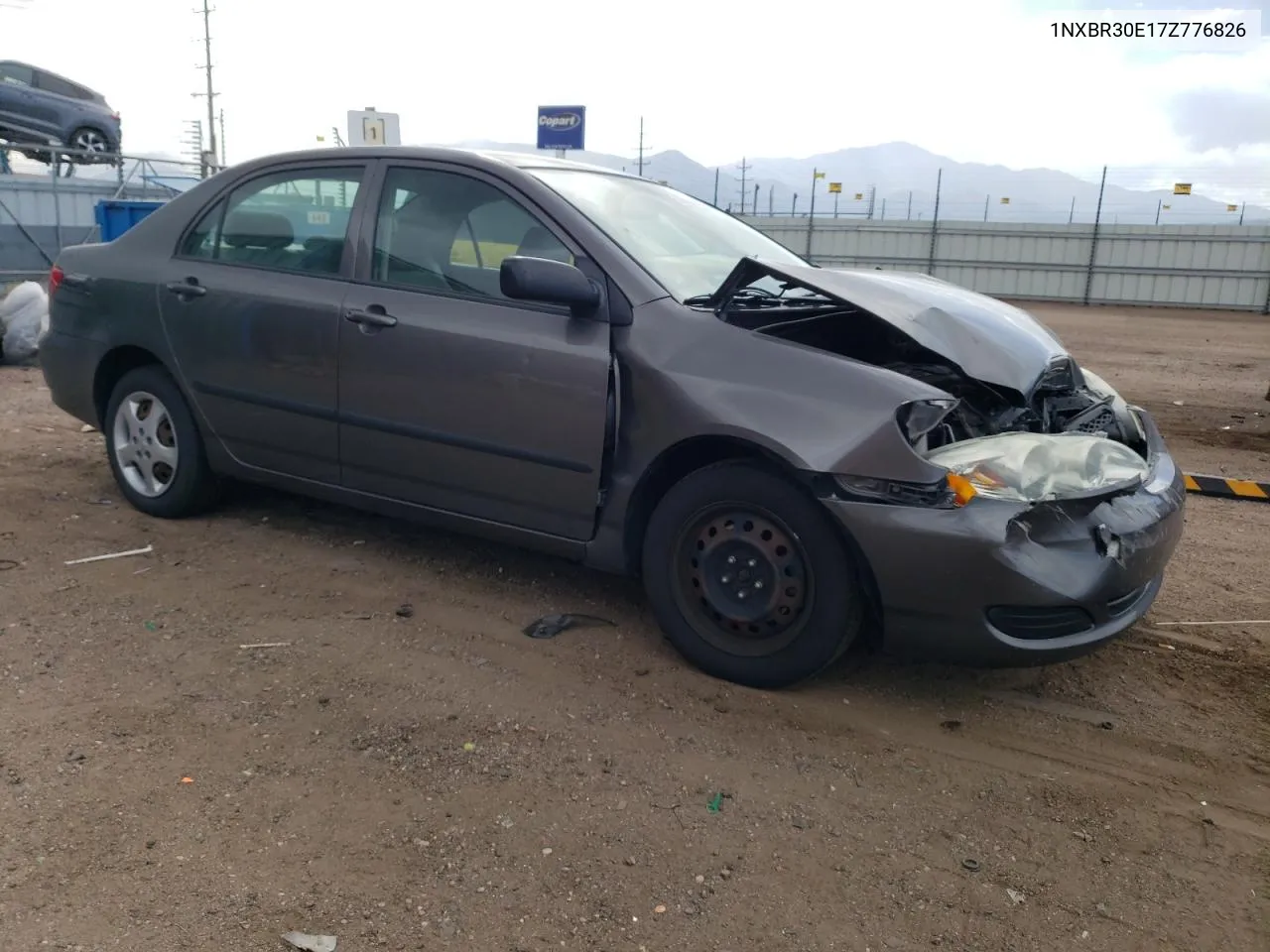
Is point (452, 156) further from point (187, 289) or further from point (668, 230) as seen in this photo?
point (187, 289)

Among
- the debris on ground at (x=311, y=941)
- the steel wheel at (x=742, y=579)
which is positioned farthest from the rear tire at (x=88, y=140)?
the debris on ground at (x=311, y=941)

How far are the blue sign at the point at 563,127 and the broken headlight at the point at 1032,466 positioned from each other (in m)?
21.1

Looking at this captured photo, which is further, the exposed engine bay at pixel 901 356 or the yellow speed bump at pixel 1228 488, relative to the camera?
the yellow speed bump at pixel 1228 488

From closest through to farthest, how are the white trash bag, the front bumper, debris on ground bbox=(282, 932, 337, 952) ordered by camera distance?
debris on ground bbox=(282, 932, 337, 952) → the front bumper → the white trash bag

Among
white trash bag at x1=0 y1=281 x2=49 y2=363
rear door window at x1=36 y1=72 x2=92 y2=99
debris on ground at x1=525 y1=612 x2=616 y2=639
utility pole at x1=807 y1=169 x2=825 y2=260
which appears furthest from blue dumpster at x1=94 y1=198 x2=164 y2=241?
utility pole at x1=807 y1=169 x2=825 y2=260

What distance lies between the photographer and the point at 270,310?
4.21 meters

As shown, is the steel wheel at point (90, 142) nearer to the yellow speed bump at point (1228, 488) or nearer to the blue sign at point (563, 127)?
the blue sign at point (563, 127)

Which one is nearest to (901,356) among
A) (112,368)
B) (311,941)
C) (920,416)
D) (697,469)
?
(920,416)

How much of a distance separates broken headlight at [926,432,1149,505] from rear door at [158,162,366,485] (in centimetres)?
243

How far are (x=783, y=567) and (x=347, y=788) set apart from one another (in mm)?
1422

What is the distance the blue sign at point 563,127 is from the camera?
22859mm

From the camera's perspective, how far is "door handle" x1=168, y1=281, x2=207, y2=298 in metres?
4.46

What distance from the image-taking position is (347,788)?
273 cm

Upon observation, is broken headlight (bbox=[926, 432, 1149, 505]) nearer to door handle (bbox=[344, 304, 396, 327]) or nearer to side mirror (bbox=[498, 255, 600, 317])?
side mirror (bbox=[498, 255, 600, 317])
